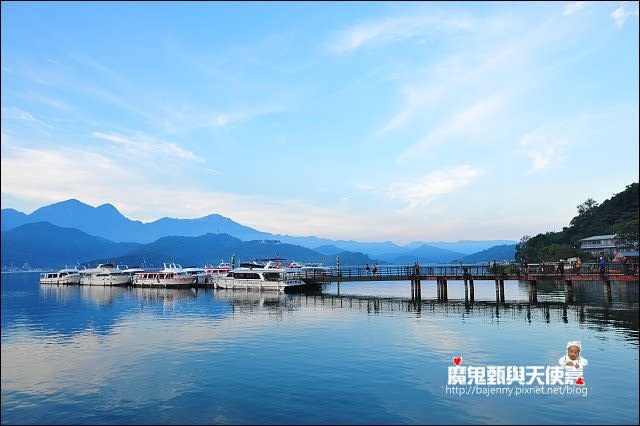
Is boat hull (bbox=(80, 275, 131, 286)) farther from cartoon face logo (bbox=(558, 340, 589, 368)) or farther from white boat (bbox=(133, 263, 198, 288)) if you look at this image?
cartoon face logo (bbox=(558, 340, 589, 368))

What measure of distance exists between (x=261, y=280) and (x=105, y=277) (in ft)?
180

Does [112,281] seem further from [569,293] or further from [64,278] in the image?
[569,293]

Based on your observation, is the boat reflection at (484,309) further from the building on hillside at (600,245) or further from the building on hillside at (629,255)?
the building on hillside at (600,245)

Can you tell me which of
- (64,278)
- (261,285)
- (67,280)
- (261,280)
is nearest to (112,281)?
(67,280)

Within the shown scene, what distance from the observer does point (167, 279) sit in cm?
9906

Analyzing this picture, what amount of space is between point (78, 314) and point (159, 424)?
46.3m

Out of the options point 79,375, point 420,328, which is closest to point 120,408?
point 79,375

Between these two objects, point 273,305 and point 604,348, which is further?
point 273,305

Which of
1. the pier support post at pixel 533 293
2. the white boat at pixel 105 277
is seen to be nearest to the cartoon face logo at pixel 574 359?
the pier support post at pixel 533 293

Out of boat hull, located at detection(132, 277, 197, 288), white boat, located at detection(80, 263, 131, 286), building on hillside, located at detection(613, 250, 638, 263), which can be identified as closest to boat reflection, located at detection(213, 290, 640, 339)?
boat hull, located at detection(132, 277, 197, 288)

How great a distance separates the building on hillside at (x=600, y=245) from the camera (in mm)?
114150

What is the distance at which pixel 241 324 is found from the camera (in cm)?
4309

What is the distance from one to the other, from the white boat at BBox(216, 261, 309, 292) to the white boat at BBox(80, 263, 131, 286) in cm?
3670

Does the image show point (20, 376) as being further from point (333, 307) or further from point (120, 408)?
point (333, 307)
